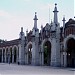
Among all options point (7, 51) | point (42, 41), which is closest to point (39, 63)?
point (42, 41)

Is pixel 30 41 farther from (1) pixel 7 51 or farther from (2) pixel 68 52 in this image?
(1) pixel 7 51

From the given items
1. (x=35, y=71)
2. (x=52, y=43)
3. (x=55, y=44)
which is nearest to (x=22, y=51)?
(x=52, y=43)

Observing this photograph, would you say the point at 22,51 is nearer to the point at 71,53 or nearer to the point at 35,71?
the point at 71,53

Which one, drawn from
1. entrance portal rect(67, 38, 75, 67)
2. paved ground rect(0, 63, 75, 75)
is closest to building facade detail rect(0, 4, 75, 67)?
entrance portal rect(67, 38, 75, 67)

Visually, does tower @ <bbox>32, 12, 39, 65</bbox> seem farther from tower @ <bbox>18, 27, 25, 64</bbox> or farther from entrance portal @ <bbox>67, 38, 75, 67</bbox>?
entrance portal @ <bbox>67, 38, 75, 67</bbox>

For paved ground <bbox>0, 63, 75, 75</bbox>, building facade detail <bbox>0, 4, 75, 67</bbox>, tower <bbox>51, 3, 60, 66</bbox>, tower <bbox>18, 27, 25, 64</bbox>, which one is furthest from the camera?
tower <bbox>18, 27, 25, 64</bbox>

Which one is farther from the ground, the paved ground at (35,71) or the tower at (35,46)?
the tower at (35,46)

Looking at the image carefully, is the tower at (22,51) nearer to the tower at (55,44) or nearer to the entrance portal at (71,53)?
the entrance portal at (71,53)

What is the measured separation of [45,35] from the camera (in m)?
60.7

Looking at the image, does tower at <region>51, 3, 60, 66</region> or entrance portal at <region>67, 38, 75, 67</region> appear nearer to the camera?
tower at <region>51, 3, 60, 66</region>

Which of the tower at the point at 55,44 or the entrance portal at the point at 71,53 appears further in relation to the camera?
the entrance portal at the point at 71,53

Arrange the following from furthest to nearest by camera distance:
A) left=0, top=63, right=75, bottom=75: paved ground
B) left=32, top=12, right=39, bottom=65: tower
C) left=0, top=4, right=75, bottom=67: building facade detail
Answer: left=32, top=12, right=39, bottom=65: tower, left=0, top=4, right=75, bottom=67: building facade detail, left=0, top=63, right=75, bottom=75: paved ground

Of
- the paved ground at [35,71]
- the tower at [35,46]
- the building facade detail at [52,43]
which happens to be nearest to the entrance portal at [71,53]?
the building facade detail at [52,43]

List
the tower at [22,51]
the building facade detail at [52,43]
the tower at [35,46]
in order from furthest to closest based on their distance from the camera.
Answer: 1. the tower at [22,51]
2. the tower at [35,46]
3. the building facade detail at [52,43]
